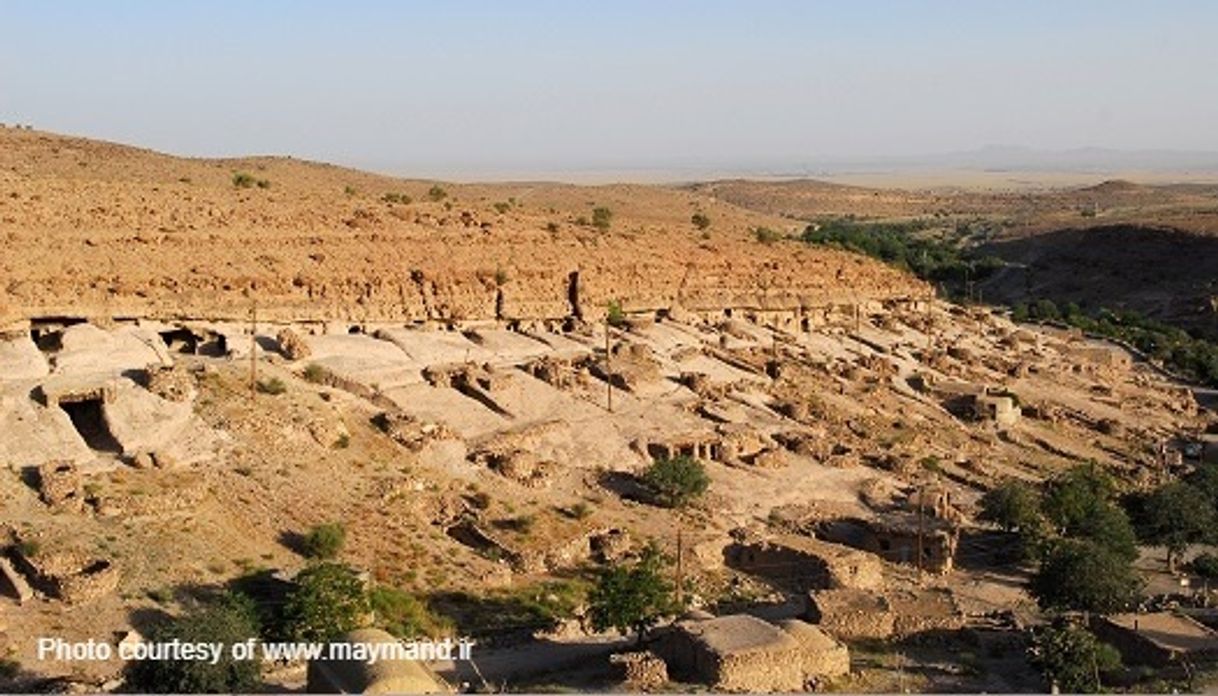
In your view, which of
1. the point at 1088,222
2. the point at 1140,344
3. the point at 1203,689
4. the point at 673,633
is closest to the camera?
the point at 1203,689

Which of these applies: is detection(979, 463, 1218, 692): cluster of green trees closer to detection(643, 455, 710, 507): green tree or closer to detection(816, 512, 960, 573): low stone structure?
detection(816, 512, 960, 573): low stone structure

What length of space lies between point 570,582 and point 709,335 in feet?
57.3

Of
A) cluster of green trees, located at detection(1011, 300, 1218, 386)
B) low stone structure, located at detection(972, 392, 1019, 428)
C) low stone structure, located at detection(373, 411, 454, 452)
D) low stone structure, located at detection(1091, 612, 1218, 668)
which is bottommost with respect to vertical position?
cluster of green trees, located at detection(1011, 300, 1218, 386)

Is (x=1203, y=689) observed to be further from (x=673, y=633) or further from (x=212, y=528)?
(x=212, y=528)

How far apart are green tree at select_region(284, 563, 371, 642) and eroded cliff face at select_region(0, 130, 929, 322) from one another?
12.8 metres

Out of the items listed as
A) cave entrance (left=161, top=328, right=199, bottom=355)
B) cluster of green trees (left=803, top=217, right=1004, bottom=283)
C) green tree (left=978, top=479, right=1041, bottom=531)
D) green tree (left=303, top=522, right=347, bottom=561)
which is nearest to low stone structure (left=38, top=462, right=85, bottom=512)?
green tree (left=303, top=522, right=347, bottom=561)

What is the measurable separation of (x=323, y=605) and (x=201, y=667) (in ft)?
10.5

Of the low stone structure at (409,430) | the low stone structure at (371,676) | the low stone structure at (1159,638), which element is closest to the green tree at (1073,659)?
the low stone structure at (1159,638)

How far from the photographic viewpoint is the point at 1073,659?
20516 mm

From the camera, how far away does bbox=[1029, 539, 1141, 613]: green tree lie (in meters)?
24.4

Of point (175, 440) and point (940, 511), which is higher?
point (175, 440)

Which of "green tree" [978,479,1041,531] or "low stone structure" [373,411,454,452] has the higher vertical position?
"low stone structure" [373,411,454,452]

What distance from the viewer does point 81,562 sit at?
21.0m

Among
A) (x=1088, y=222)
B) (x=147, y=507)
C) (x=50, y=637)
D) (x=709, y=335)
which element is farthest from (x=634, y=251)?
(x=1088, y=222)
